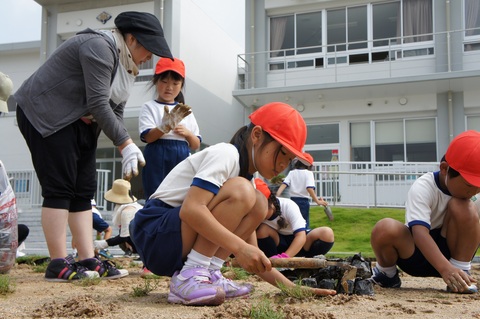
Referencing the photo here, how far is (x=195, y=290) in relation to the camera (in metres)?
2.47

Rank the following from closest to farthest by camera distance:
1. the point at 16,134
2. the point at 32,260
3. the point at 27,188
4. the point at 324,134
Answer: the point at 32,260 → the point at 324,134 → the point at 27,188 → the point at 16,134

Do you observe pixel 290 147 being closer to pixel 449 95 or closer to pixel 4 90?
pixel 4 90

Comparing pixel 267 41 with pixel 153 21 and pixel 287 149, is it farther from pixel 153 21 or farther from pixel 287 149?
pixel 287 149

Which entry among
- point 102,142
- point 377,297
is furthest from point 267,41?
point 377,297

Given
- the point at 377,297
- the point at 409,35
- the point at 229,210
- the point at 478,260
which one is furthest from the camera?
the point at 409,35

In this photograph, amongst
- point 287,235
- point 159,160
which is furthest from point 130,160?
point 287,235

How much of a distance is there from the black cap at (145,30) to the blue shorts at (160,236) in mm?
1187

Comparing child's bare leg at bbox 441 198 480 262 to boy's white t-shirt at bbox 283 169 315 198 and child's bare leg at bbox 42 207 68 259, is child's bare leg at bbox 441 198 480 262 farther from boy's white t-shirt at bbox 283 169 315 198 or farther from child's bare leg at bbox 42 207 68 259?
boy's white t-shirt at bbox 283 169 315 198

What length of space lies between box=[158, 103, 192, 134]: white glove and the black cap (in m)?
0.43

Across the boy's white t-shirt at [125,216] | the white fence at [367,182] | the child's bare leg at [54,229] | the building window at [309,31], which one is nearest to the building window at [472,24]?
the white fence at [367,182]

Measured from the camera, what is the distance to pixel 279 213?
4.67 m

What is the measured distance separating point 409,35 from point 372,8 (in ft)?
4.61

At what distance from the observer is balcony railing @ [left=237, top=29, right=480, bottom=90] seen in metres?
14.8

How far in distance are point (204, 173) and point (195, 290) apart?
1.78 feet
